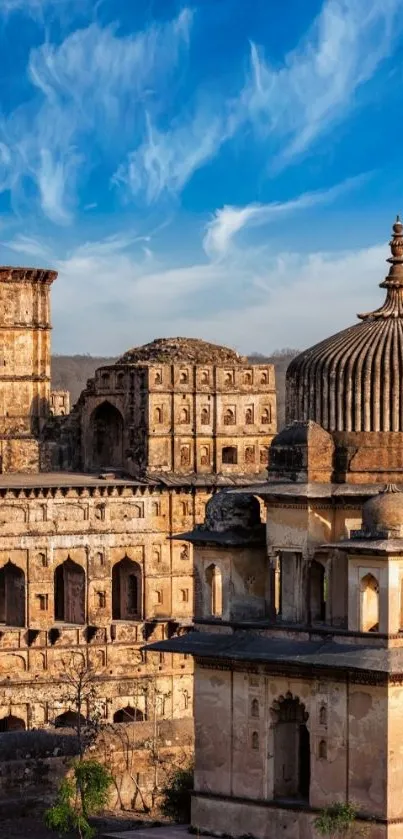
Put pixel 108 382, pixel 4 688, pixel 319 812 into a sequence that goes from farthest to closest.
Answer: pixel 108 382 < pixel 4 688 < pixel 319 812

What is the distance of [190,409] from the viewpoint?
56.5 meters

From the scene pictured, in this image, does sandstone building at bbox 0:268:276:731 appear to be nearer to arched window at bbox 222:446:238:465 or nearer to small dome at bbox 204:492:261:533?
arched window at bbox 222:446:238:465

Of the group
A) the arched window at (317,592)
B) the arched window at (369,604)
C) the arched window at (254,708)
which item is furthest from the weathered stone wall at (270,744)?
the arched window at (317,592)

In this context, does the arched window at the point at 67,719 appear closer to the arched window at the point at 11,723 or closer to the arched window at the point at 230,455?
the arched window at the point at 11,723

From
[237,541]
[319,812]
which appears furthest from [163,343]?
[319,812]

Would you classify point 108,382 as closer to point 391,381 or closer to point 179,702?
point 179,702

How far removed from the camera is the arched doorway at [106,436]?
58125 mm

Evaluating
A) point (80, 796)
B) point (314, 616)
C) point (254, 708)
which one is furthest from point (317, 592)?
point (80, 796)

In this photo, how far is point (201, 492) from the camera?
55.7 m

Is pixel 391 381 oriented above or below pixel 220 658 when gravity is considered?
above

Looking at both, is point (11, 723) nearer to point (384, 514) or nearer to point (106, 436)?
point (106, 436)

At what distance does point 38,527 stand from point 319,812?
66.5 ft

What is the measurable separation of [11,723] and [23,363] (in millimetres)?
10337

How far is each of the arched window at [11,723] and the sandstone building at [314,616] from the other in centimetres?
1562
